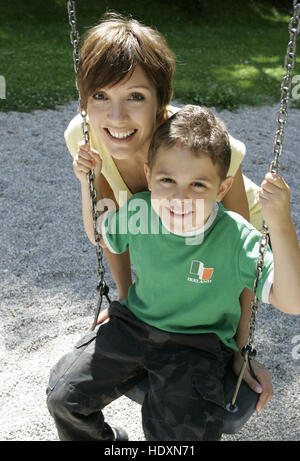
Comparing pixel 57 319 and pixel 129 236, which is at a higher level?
pixel 129 236

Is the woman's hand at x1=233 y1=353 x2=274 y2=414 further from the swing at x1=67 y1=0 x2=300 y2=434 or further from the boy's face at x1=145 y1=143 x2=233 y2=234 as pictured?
the boy's face at x1=145 y1=143 x2=233 y2=234

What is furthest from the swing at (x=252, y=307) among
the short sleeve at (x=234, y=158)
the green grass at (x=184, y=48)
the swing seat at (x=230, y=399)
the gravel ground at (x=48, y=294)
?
the green grass at (x=184, y=48)

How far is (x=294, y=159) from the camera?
485 centimetres

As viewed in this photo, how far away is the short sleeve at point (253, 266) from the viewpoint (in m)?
1.45

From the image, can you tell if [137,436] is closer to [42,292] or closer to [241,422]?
[241,422]

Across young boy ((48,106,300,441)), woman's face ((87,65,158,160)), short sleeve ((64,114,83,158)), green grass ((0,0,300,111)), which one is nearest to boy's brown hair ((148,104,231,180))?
young boy ((48,106,300,441))

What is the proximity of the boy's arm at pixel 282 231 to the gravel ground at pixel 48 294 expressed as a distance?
3.22 feet

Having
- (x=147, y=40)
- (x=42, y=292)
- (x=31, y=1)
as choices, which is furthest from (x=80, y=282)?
(x=31, y=1)

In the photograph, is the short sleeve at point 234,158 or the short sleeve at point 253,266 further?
the short sleeve at point 234,158

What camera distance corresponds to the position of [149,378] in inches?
63.3

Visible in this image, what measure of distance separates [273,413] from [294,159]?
3.05 metres

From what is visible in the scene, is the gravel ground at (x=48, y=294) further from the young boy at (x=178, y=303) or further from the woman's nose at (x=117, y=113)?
the woman's nose at (x=117, y=113)

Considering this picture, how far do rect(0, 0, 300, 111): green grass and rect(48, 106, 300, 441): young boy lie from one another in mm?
2552

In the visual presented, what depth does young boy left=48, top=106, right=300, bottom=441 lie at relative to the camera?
1.50 meters
